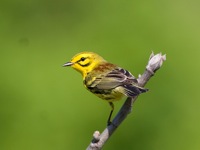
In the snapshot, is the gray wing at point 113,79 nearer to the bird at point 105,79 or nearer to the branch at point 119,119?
the bird at point 105,79

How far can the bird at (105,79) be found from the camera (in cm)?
264

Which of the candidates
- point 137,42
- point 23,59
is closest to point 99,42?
point 137,42

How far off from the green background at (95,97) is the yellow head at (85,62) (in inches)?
39.0

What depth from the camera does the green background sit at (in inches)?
158

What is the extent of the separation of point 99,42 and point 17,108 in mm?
712

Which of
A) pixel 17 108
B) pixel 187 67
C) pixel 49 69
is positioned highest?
pixel 187 67

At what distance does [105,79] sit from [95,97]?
129 cm

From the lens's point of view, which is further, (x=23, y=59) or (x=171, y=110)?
(x=23, y=59)

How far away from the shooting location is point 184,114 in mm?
4086

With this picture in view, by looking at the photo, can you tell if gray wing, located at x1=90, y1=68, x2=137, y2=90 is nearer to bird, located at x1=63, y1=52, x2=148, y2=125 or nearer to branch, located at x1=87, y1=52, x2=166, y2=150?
bird, located at x1=63, y1=52, x2=148, y2=125

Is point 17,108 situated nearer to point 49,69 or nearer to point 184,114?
point 49,69

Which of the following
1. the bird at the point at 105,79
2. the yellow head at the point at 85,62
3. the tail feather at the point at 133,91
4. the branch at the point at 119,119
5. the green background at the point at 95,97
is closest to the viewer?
the branch at the point at 119,119

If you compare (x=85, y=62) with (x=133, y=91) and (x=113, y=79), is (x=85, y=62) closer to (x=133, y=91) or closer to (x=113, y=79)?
(x=113, y=79)

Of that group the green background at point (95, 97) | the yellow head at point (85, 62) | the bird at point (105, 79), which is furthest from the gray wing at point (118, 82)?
the green background at point (95, 97)
